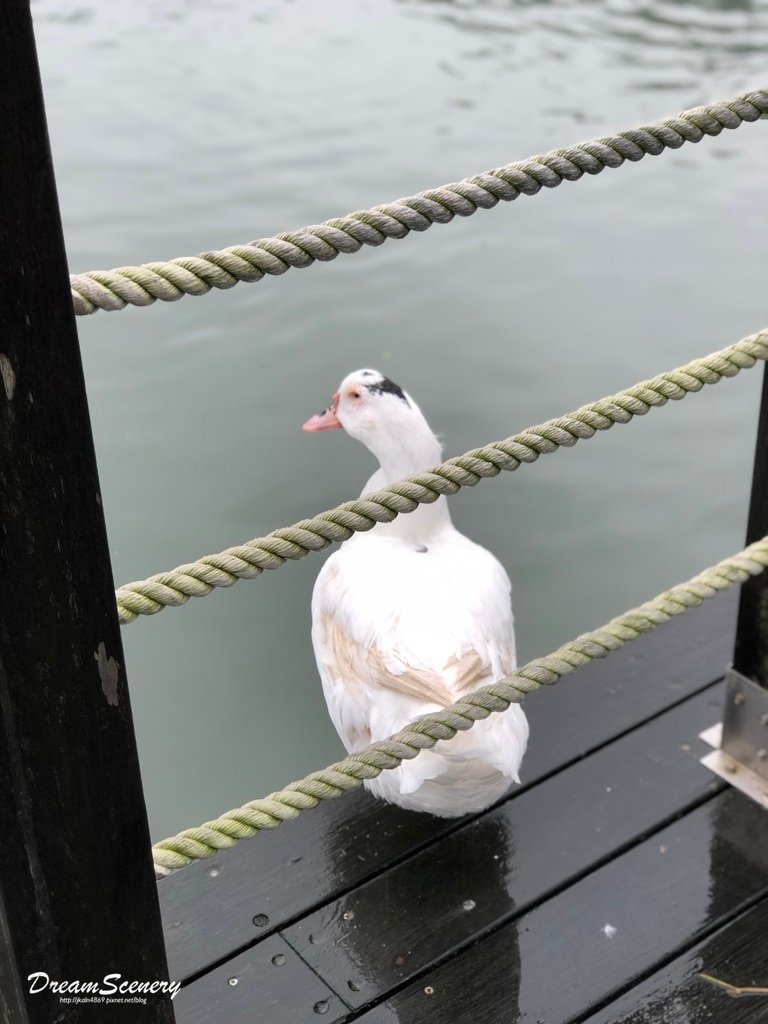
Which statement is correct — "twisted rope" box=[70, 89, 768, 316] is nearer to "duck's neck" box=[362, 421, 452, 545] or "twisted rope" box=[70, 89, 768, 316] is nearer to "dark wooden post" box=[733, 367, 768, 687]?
"dark wooden post" box=[733, 367, 768, 687]

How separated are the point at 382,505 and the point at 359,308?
4074 millimetres

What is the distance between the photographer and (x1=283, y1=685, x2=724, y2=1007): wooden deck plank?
193cm

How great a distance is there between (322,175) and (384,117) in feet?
2.95

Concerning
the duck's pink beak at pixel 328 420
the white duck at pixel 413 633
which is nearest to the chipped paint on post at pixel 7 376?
the white duck at pixel 413 633

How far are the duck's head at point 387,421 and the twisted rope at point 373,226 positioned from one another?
1275mm

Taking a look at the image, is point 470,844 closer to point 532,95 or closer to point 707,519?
point 707,519

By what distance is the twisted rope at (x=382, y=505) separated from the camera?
1.25m

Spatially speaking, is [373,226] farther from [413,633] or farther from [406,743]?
[413,633]

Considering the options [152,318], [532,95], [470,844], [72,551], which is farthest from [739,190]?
[72,551]

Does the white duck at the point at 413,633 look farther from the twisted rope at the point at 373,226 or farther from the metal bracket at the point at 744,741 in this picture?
the twisted rope at the point at 373,226

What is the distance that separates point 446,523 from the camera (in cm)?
267

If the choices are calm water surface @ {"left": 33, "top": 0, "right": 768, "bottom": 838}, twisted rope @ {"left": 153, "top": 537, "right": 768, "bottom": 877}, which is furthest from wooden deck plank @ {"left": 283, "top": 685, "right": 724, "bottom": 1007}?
calm water surface @ {"left": 33, "top": 0, "right": 768, "bottom": 838}

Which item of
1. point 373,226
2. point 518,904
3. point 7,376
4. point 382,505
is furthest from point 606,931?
point 7,376

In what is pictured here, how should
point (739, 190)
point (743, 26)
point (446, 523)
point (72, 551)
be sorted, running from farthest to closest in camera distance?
1. point (743, 26)
2. point (739, 190)
3. point (446, 523)
4. point (72, 551)
